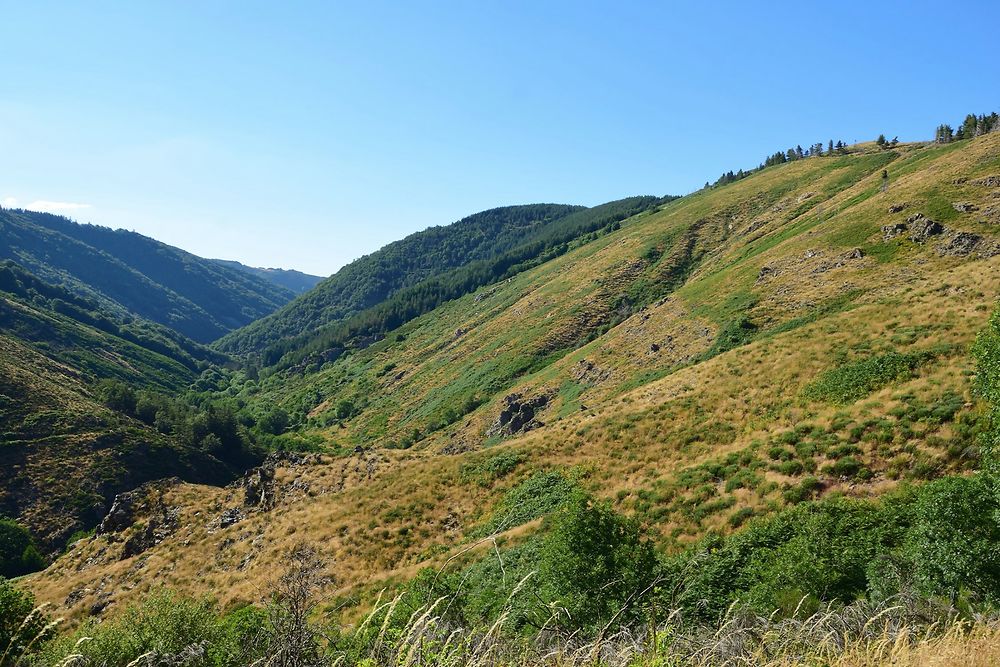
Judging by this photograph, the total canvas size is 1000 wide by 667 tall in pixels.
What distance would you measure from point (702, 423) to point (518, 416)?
105 ft

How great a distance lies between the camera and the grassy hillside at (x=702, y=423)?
74.7ft

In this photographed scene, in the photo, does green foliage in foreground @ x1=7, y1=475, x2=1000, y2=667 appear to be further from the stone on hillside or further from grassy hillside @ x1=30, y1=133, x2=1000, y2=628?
the stone on hillside

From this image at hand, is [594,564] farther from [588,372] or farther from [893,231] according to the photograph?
[893,231]

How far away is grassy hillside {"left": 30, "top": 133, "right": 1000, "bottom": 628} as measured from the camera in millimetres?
22781

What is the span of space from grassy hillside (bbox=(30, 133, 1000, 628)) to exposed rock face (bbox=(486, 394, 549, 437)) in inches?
13.4

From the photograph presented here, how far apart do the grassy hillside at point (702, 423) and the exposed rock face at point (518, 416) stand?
1.12ft

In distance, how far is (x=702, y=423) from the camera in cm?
3244

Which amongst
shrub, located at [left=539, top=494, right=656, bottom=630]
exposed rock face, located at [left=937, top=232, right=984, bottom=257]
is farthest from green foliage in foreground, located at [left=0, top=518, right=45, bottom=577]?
exposed rock face, located at [left=937, top=232, right=984, bottom=257]

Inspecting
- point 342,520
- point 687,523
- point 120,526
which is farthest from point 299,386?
point 687,523

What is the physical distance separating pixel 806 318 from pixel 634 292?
43.5 meters

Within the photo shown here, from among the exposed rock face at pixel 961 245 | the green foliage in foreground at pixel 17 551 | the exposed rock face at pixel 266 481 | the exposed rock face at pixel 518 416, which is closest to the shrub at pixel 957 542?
the exposed rock face at pixel 266 481

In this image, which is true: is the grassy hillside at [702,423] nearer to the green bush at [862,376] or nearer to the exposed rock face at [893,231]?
the green bush at [862,376]

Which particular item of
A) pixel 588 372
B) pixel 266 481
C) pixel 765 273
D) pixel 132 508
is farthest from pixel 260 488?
pixel 765 273

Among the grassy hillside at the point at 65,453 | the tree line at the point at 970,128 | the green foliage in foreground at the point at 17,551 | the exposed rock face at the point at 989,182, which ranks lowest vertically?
the green foliage in foreground at the point at 17,551
